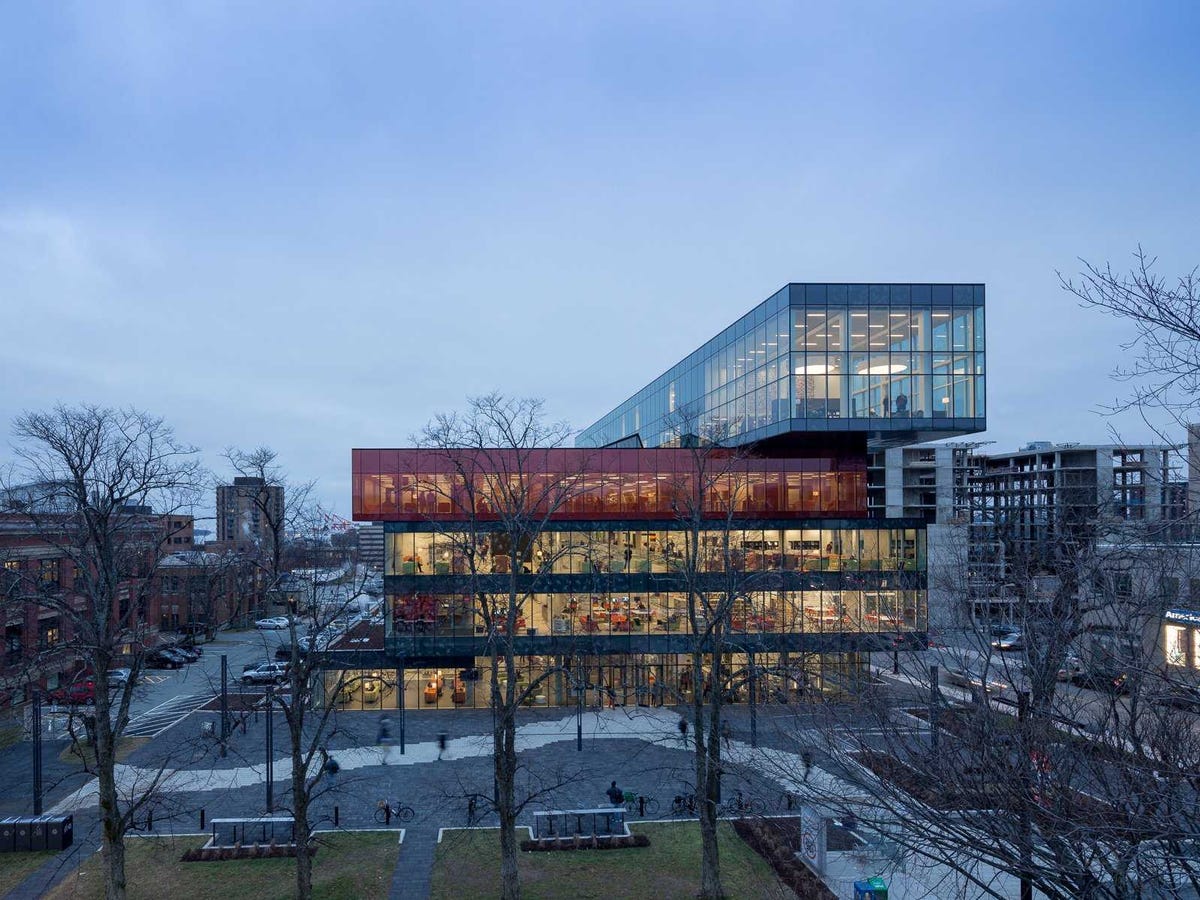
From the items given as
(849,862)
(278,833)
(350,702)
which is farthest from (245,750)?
(849,862)

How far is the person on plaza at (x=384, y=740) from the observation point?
101 feet

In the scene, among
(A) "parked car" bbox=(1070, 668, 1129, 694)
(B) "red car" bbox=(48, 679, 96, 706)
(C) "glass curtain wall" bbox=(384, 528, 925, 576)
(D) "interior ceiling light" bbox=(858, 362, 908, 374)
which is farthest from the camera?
(D) "interior ceiling light" bbox=(858, 362, 908, 374)

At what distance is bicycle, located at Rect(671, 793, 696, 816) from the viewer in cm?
2386

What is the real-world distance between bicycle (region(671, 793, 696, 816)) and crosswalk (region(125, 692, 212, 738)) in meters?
25.8

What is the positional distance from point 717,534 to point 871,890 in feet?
74.7

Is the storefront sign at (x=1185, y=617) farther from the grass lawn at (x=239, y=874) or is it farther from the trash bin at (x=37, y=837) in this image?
the trash bin at (x=37, y=837)

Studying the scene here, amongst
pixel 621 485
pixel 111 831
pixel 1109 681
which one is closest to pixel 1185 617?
pixel 1109 681

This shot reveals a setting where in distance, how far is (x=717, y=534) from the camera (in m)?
38.8

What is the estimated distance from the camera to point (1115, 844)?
7.38m

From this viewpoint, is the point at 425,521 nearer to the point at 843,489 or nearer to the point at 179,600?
the point at 843,489

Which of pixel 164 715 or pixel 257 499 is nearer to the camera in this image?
pixel 257 499

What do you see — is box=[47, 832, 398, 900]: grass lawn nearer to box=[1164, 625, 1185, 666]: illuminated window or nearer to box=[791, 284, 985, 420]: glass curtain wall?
box=[1164, 625, 1185, 666]: illuminated window

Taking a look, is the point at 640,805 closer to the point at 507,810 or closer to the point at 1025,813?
the point at 507,810

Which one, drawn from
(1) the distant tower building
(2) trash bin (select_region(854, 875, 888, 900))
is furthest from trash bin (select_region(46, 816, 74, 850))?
(2) trash bin (select_region(854, 875, 888, 900))
